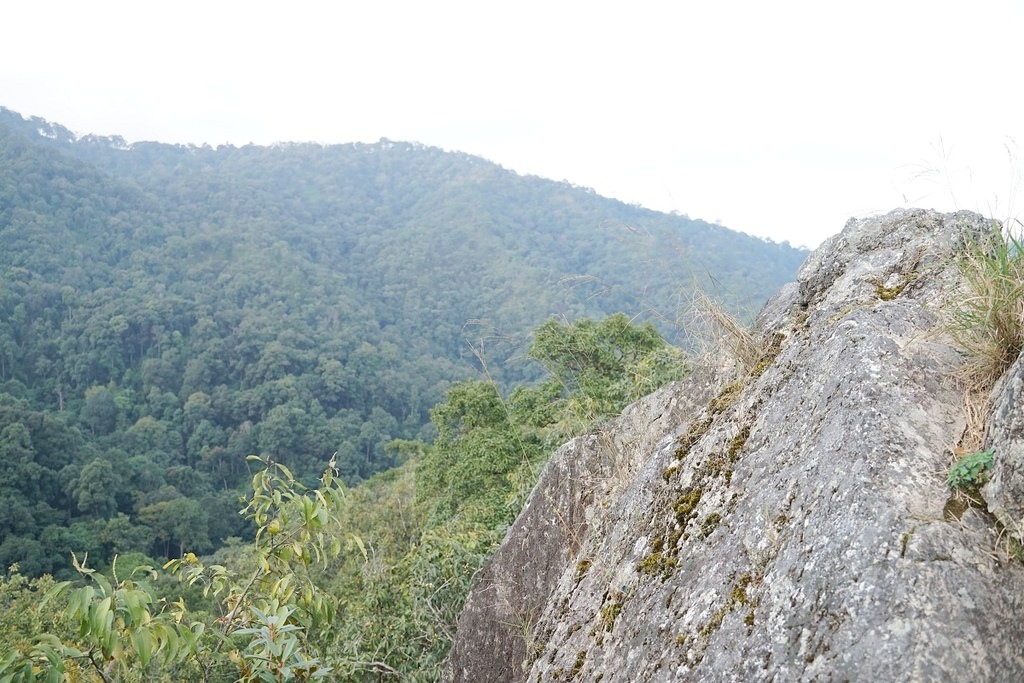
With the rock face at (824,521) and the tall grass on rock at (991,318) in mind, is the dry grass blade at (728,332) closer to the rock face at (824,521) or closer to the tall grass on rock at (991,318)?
the rock face at (824,521)

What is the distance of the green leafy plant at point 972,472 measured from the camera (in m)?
2.23

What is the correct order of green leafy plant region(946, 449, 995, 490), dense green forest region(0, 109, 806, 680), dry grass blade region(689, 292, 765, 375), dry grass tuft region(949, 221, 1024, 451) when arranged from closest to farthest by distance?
green leafy plant region(946, 449, 995, 490) < dry grass tuft region(949, 221, 1024, 451) < dry grass blade region(689, 292, 765, 375) < dense green forest region(0, 109, 806, 680)

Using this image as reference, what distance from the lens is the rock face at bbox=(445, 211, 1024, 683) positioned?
1943 millimetres

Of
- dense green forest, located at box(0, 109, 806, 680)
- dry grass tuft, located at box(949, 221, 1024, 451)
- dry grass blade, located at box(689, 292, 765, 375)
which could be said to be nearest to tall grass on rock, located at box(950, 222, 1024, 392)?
dry grass tuft, located at box(949, 221, 1024, 451)

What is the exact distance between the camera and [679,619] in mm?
2598

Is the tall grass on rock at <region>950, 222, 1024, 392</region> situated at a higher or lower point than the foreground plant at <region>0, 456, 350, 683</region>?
higher

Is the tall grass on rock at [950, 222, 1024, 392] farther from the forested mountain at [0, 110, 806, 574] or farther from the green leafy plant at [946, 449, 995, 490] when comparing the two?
the forested mountain at [0, 110, 806, 574]

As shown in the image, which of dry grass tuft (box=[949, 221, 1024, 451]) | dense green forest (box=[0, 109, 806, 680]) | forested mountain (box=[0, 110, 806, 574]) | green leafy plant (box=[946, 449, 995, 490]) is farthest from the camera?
forested mountain (box=[0, 110, 806, 574])

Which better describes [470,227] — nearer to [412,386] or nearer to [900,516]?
[412,386]

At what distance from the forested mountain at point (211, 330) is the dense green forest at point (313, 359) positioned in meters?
0.30

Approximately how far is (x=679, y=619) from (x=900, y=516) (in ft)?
3.00

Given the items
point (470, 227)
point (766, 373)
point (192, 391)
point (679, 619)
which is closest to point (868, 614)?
point (679, 619)

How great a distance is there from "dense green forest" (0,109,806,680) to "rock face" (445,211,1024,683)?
1082 mm

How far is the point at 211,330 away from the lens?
93.2m
